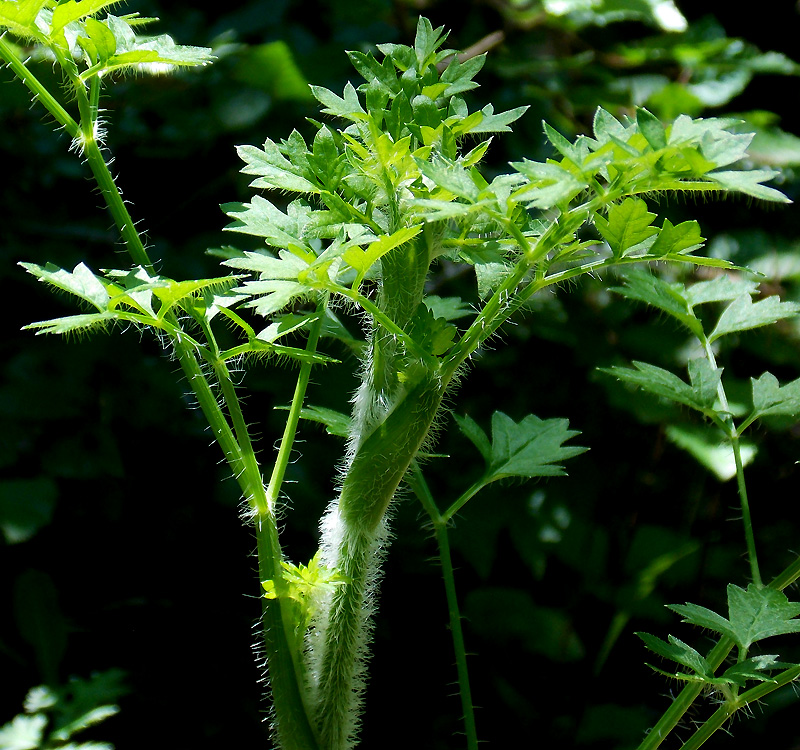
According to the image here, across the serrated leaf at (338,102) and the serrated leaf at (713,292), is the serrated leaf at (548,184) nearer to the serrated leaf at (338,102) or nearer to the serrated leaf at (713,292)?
the serrated leaf at (338,102)

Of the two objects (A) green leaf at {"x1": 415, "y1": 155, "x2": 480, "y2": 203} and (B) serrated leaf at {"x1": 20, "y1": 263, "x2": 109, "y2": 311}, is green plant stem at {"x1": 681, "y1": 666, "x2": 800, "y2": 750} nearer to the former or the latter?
(A) green leaf at {"x1": 415, "y1": 155, "x2": 480, "y2": 203}

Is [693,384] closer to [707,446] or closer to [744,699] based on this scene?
[744,699]

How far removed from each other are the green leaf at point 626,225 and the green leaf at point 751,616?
0.20m

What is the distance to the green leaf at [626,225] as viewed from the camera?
41cm

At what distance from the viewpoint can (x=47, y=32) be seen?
450mm

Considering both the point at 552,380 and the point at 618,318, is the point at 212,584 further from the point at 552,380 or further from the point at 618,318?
the point at 618,318

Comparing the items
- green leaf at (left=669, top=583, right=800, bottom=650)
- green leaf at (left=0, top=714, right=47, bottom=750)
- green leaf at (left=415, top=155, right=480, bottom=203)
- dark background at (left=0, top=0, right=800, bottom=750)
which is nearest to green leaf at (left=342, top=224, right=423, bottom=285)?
green leaf at (left=415, top=155, right=480, bottom=203)

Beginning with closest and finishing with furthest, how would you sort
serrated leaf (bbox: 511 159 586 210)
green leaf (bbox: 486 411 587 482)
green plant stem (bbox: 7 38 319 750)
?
serrated leaf (bbox: 511 159 586 210), green plant stem (bbox: 7 38 319 750), green leaf (bbox: 486 411 587 482)

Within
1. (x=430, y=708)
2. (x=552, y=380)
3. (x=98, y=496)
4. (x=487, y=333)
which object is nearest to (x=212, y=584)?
(x=98, y=496)

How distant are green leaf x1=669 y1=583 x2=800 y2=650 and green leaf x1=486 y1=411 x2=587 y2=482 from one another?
127 mm

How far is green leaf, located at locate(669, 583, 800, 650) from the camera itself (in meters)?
0.45

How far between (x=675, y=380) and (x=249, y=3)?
1089mm

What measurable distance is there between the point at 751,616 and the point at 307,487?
2.17ft

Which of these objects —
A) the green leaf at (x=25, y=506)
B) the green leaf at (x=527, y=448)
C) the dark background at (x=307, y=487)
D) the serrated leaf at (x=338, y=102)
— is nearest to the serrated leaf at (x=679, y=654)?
the green leaf at (x=527, y=448)
